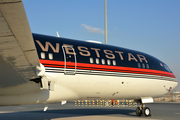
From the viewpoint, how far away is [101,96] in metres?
12.1

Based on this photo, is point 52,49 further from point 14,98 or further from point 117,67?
point 117,67

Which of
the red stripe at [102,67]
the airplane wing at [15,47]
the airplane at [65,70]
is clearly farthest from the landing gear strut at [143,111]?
the airplane wing at [15,47]

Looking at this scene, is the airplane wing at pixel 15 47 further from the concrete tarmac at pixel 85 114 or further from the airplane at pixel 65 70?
the concrete tarmac at pixel 85 114

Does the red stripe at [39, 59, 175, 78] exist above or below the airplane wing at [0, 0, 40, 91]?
above

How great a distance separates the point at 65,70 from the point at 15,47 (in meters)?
4.62

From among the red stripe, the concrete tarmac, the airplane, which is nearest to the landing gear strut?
the airplane

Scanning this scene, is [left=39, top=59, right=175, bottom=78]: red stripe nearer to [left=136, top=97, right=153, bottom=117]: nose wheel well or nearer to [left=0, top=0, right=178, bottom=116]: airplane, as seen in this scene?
[left=0, top=0, right=178, bottom=116]: airplane

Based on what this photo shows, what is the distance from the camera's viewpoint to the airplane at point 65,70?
5157mm

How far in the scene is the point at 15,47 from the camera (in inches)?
212

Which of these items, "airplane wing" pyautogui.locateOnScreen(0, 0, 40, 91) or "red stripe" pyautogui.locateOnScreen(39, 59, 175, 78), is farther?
"red stripe" pyautogui.locateOnScreen(39, 59, 175, 78)

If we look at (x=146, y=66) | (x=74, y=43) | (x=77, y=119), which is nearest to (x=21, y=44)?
(x=74, y=43)

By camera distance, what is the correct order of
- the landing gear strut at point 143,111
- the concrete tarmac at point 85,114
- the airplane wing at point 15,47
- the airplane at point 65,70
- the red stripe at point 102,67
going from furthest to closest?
1. the landing gear strut at point 143,111
2. the concrete tarmac at point 85,114
3. the red stripe at point 102,67
4. the airplane at point 65,70
5. the airplane wing at point 15,47

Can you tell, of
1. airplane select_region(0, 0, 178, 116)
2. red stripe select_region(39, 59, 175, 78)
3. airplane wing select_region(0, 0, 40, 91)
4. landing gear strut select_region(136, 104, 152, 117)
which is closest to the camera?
airplane wing select_region(0, 0, 40, 91)

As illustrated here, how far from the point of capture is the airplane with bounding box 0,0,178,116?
5.16 m
